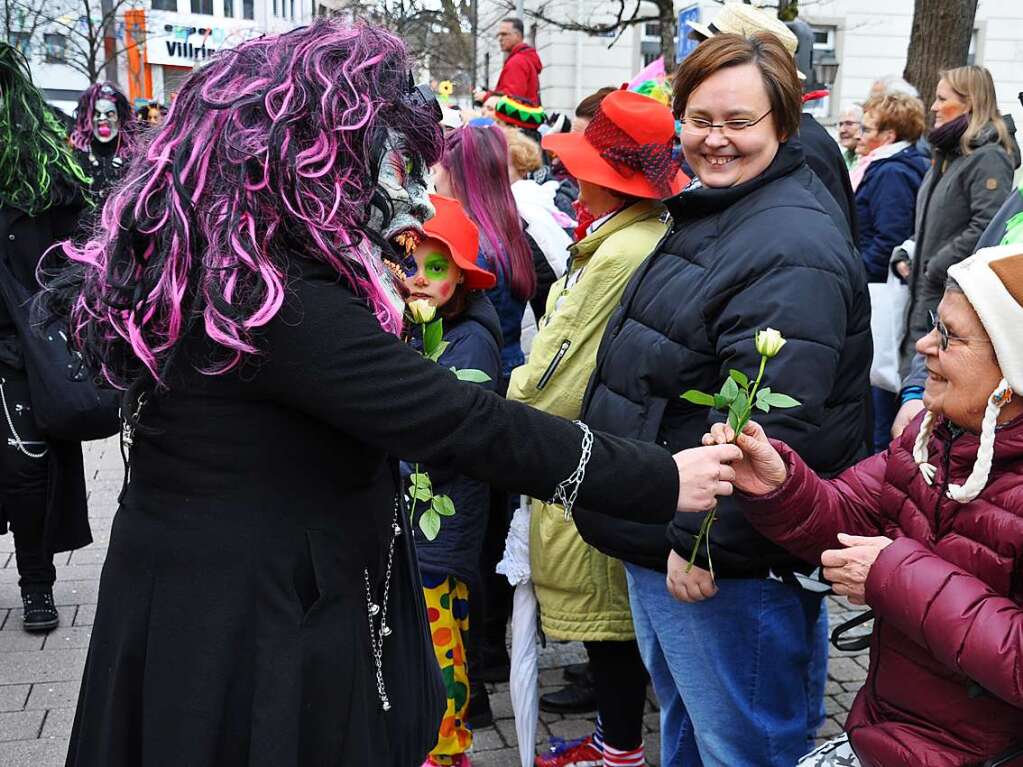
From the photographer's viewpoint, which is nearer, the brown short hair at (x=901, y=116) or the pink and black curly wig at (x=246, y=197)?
the pink and black curly wig at (x=246, y=197)

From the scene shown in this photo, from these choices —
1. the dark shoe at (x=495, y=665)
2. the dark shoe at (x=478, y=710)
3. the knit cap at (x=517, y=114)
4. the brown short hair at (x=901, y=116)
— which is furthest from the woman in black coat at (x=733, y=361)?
the knit cap at (x=517, y=114)

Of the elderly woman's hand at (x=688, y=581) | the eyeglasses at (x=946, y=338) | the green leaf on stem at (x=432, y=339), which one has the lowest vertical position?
the elderly woman's hand at (x=688, y=581)

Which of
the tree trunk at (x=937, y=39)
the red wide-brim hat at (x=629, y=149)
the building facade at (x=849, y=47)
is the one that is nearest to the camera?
the red wide-brim hat at (x=629, y=149)

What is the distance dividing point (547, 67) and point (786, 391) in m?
22.9

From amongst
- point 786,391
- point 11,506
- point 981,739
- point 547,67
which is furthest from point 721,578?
point 547,67

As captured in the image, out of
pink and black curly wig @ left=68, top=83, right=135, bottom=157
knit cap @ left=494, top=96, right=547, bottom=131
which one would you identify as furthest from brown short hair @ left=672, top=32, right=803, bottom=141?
pink and black curly wig @ left=68, top=83, right=135, bottom=157

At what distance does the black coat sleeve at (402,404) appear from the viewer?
1.71 metres

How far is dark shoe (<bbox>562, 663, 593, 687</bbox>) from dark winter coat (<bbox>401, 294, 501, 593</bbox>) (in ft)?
3.04

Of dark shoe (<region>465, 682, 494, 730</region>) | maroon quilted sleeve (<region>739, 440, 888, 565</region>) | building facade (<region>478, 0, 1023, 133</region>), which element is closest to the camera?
maroon quilted sleeve (<region>739, 440, 888, 565</region>)

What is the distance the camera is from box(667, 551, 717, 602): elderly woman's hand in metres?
2.45

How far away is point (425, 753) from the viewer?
7.09 ft

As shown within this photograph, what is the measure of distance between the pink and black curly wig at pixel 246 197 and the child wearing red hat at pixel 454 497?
1501mm

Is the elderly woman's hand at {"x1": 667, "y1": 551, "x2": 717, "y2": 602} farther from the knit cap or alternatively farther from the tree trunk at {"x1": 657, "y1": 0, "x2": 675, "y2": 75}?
the tree trunk at {"x1": 657, "y1": 0, "x2": 675, "y2": 75}

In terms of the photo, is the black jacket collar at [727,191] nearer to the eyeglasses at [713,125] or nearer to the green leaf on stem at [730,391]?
the eyeglasses at [713,125]
